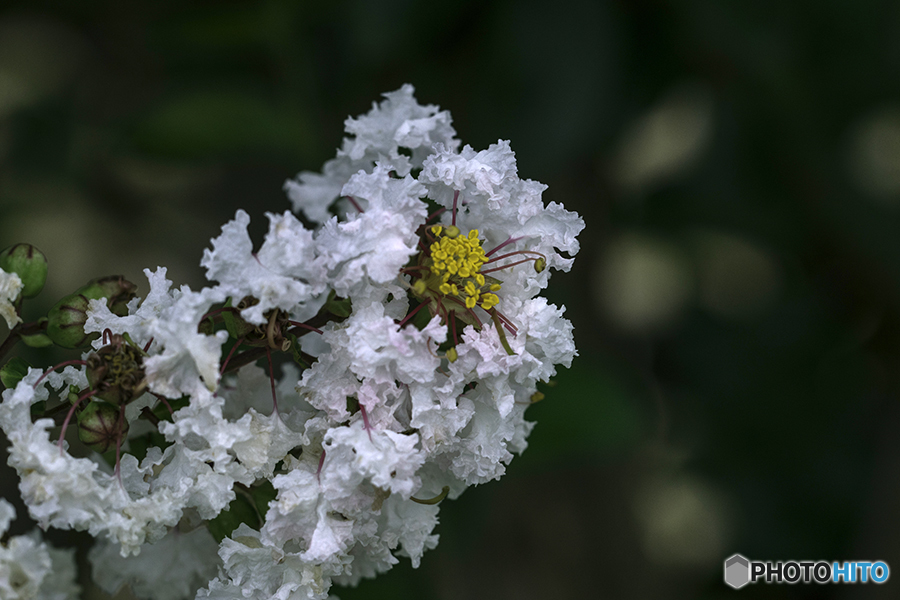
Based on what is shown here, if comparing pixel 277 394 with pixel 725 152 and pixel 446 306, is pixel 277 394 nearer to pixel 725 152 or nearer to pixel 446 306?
pixel 446 306

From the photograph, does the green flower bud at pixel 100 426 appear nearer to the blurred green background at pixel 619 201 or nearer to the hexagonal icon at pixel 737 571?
the blurred green background at pixel 619 201

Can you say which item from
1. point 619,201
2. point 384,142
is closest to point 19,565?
point 384,142

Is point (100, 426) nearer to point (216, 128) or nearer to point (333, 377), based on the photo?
point (333, 377)

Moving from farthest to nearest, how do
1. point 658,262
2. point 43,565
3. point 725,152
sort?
1. point 658,262
2. point 725,152
3. point 43,565

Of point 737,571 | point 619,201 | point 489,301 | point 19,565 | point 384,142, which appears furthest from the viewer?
point 619,201

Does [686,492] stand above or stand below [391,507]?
above

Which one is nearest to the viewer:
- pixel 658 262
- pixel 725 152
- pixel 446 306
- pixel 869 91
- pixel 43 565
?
pixel 43 565

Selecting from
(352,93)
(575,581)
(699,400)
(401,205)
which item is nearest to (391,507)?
(401,205)
